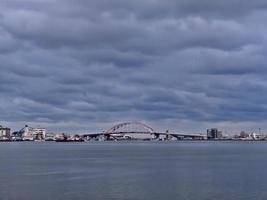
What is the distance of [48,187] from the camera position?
176ft

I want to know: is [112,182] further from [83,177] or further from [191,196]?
[191,196]

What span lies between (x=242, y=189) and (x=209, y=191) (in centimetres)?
350

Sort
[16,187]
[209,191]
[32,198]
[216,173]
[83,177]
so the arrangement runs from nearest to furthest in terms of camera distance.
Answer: [32,198]
[209,191]
[16,187]
[83,177]
[216,173]

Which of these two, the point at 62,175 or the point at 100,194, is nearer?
the point at 100,194

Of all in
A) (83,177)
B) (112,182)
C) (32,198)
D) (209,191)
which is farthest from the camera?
(83,177)

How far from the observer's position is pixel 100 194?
4747 centimetres

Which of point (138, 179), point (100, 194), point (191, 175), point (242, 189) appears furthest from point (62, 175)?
point (242, 189)

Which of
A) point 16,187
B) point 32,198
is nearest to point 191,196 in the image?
point 32,198

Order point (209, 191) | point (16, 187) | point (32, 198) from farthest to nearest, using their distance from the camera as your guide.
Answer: point (16, 187) → point (209, 191) → point (32, 198)

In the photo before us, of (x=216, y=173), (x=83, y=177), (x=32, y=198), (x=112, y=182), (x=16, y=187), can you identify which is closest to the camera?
(x=32, y=198)

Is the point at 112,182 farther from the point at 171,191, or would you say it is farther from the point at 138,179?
the point at 171,191

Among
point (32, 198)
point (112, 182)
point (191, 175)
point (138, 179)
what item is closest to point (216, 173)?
point (191, 175)

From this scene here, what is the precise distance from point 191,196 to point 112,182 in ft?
46.0

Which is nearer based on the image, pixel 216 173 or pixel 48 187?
pixel 48 187
